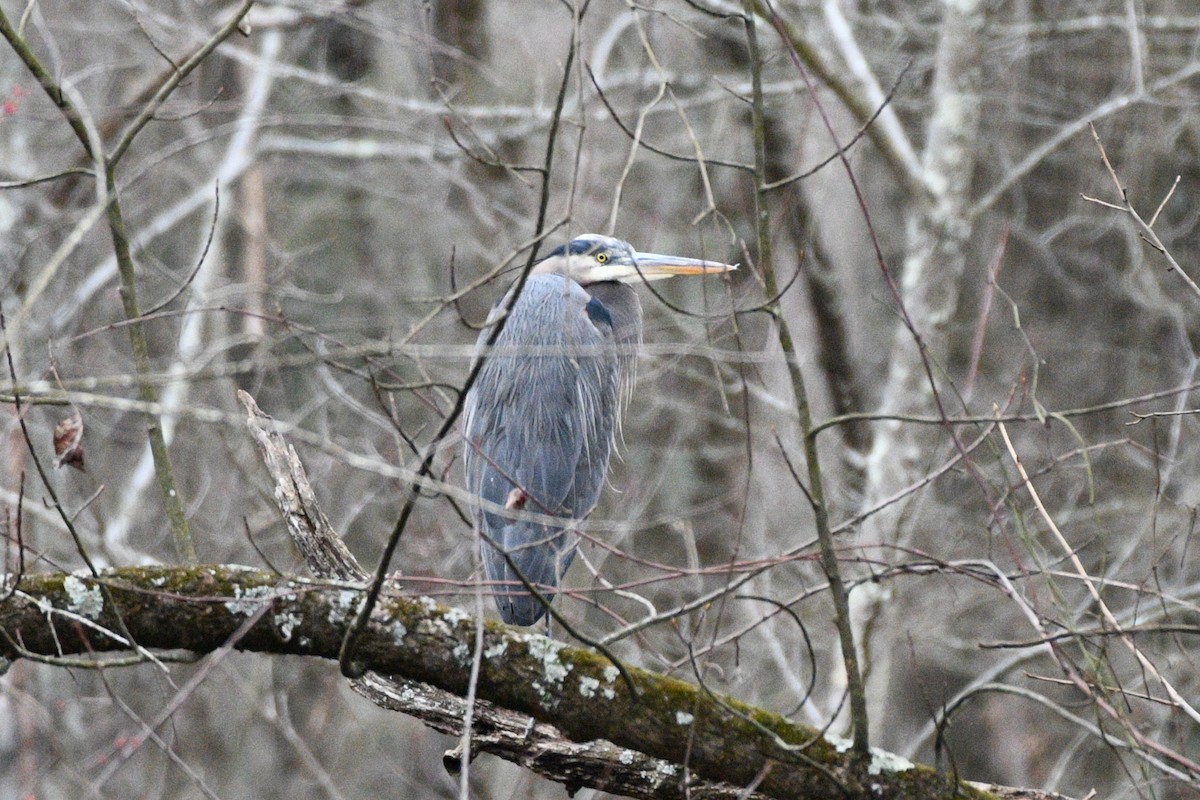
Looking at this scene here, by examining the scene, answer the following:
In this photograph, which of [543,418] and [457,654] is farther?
[543,418]

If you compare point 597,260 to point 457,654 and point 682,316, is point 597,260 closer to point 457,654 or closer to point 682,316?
point 682,316

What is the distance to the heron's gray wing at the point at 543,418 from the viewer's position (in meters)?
4.42

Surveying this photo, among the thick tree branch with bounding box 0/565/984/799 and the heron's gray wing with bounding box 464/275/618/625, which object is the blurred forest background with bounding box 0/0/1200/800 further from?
the thick tree branch with bounding box 0/565/984/799

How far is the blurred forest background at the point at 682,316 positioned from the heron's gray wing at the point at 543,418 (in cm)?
50

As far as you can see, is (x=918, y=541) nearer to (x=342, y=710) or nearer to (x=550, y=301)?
(x=550, y=301)

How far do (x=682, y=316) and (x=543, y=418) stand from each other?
1.76 meters

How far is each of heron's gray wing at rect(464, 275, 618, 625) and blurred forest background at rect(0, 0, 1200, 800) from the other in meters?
0.50

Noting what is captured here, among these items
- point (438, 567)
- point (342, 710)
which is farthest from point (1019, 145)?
point (342, 710)

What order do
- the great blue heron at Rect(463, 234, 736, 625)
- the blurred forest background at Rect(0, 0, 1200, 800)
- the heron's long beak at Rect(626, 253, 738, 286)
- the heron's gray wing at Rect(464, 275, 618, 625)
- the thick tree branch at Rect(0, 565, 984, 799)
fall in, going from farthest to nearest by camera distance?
the blurred forest background at Rect(0, 0, 1200, 800)
the heron's long beak at Rect(626, 253, 738, 286)
the heron's gray wing at Rect(464, 275, 618, 625)
the great blue heron at Rect(463, 234, 736, 625)
the thick tree branch at Rect(0, 565, 984, 799)

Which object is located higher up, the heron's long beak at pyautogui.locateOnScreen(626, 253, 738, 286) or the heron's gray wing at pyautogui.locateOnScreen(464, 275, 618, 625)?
the heron's long beak at pyautogui.locateOnScreen(626, 253, 738, 286)

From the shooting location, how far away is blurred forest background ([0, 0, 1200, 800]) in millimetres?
Result: 6172

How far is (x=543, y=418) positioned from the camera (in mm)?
4535

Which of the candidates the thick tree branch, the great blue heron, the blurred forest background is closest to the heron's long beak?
the great blue heron

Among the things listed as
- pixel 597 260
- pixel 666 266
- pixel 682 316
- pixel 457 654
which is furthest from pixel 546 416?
pixel 457 654
